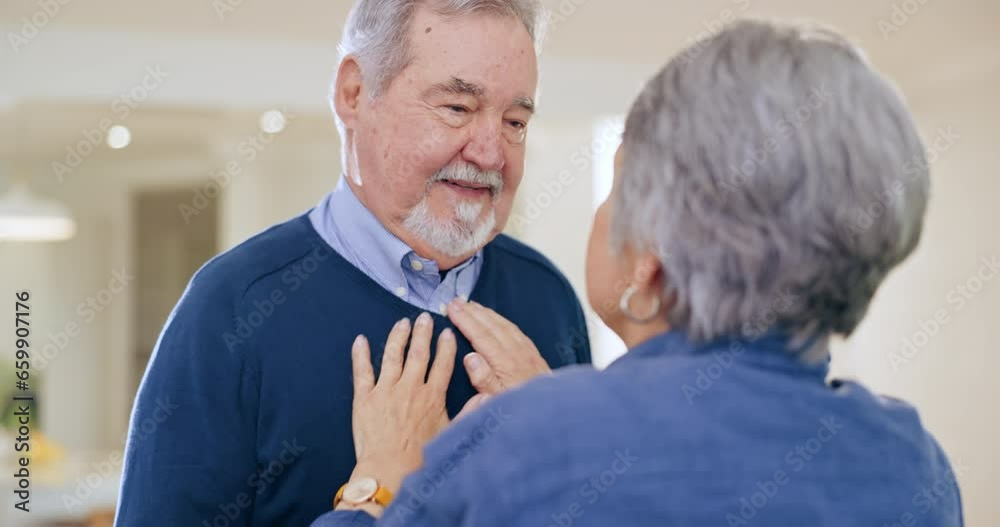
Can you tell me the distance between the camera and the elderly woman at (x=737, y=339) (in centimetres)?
88

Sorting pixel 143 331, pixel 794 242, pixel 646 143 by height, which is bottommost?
pixel 143 331

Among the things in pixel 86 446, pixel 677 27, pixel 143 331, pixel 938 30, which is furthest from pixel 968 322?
pixel 86 446

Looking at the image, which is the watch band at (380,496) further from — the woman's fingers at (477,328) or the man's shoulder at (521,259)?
the man's shoulder at (521,259)

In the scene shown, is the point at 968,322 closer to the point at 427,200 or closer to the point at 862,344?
the point at 862,344

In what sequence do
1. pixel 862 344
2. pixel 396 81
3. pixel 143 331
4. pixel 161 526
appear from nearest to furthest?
pixel 161 526 → pixel 396 81 → pixel 862 344 → pixel 143 331

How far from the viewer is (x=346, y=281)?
1408 mm

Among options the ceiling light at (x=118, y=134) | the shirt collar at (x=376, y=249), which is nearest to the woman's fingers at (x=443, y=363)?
the shirt collar at (x=376, y=249)

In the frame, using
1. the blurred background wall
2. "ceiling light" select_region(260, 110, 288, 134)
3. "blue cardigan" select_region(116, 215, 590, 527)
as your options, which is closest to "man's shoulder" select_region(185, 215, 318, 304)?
"blue cardigan" select_region(116, 215, 590, 527)

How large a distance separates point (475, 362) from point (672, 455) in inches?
21.6

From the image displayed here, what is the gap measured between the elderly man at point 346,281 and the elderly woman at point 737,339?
40 centimetres

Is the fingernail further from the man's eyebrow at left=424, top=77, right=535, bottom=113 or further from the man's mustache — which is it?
the man's eyebrow at left=424, top=77, right=535, bottom=113

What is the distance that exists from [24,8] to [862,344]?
5.53 m

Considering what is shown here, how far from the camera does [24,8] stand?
484cm

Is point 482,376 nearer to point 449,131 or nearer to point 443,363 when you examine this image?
point 443,363
